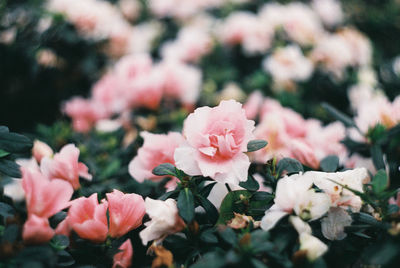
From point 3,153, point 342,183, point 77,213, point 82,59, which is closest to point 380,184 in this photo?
point 342,183

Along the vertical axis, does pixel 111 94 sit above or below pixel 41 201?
below

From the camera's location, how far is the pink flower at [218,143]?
0.89 m

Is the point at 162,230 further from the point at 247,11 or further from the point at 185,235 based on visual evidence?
the point at 247,11

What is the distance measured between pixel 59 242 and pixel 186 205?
12.4 inches

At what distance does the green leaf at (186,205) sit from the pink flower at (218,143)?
0.06 metres

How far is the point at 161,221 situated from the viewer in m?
0.87

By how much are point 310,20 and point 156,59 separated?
1.13 m

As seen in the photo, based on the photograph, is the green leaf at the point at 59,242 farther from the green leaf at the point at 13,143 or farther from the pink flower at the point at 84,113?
the pink flower at the point at 84,113

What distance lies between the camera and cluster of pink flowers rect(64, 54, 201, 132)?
1.74 m

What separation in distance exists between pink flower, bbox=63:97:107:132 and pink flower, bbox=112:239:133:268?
1022 millimetres

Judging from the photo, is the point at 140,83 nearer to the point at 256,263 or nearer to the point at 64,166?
the point at 64,166

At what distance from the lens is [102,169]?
1441 mm

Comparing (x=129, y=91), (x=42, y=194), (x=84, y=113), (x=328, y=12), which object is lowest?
(x=84, y=113)

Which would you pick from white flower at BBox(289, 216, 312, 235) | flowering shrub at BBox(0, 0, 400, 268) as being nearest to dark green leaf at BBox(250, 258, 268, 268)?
flowering shrub at BBox(0, 0, 400, 268)
